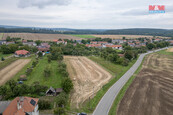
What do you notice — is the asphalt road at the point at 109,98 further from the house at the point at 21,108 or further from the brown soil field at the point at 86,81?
the house at the point at 21,108

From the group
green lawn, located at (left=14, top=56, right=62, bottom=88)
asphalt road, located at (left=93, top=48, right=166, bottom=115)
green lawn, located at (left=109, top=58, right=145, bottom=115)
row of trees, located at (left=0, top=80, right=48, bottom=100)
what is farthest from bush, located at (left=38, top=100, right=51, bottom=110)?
green lawn, located at (left=109, top=58, right=145, bottom=115)

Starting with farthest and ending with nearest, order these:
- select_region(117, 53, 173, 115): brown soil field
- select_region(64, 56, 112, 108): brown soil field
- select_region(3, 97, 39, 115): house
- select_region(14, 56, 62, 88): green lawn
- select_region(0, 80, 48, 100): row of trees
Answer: select_region(14, 56, 62, 88): green lawn
select_region(64, 56, 112, 108): brown soil field
select_region(0, 80, 48, 100): row of trees
select_region(117, 53, 173, 115): brown soil field
select_region(3, 97, 39, 115): house

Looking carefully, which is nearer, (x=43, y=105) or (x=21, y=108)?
(x=21, y=108)

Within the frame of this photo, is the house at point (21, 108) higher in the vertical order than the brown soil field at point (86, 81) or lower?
higher

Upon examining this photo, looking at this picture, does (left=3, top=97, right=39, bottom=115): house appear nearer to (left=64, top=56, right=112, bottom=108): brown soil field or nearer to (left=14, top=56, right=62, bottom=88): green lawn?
(left=64, top=56, right=112, bottom=108): brown soil field

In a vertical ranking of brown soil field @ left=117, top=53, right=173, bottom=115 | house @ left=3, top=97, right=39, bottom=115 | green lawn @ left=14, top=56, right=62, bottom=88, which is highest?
house @ left=3, top=97, right=39, bottom=115

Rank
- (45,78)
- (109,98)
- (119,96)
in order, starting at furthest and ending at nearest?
(45,78) → (119,96) → (109,98)

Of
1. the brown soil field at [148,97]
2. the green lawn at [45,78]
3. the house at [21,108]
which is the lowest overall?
the brown soil field at [148,97]

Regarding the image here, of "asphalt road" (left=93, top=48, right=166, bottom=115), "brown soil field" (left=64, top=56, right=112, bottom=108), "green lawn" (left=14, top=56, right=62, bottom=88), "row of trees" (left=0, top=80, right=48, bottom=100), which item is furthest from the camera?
"green lawn" (left=14, top=56, right=62, bottom=88)

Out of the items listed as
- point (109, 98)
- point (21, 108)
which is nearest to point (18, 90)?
point (21, 108)

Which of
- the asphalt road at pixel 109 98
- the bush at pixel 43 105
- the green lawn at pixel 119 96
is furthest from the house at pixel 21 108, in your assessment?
the green lawn at pixel 119 96

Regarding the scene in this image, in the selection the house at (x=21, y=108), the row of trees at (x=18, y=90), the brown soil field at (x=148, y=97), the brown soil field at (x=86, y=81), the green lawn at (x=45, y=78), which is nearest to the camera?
the house at (x=21, y=108)

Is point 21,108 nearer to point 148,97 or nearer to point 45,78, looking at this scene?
Result: point 45,78
